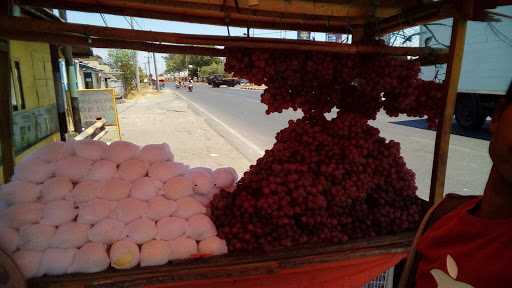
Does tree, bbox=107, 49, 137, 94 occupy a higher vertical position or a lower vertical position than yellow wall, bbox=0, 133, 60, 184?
higher

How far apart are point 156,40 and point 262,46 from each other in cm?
55

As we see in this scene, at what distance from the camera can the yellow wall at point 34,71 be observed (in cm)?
484

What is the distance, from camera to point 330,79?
205cm

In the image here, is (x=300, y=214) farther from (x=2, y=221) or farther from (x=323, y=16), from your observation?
(x=2, y=221)

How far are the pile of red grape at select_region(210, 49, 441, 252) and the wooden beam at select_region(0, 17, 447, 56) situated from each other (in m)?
0.09

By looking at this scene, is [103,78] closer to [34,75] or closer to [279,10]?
[34,75]

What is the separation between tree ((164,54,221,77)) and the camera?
7981cm

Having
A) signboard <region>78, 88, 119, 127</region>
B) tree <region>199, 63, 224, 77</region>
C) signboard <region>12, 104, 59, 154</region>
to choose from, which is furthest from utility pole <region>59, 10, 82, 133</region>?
tree <region>199, 63, 224, 77</region>

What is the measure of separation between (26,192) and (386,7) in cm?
230

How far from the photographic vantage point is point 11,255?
1.45 meters

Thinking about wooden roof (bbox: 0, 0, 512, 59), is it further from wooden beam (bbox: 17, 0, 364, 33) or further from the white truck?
the white truck

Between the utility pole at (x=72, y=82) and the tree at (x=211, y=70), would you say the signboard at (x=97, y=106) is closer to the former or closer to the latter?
the utility pole at (x=72, y=82)

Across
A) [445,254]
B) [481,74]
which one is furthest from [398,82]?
[481,74]

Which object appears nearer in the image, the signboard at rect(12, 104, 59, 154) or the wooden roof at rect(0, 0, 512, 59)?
the wooden roof at rect(0, 0, 512, 59)
